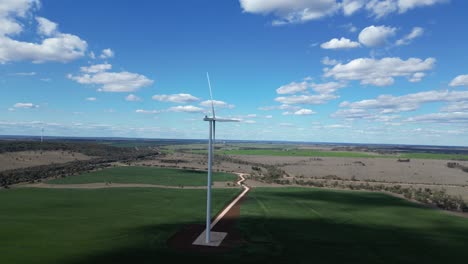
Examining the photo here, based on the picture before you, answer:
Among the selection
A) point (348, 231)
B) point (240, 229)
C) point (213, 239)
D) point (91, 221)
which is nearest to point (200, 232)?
point (213, 239)

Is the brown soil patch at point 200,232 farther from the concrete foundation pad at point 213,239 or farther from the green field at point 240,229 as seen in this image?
the green field at point 240,229

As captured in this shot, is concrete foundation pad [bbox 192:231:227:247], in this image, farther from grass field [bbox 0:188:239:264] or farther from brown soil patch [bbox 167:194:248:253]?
grass field [bbox 0:188:239:264]

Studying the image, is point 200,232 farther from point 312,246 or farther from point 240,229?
point 312,246

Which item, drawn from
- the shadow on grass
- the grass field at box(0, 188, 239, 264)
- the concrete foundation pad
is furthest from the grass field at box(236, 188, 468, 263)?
the grass field at box(0, 188, 239, 264)

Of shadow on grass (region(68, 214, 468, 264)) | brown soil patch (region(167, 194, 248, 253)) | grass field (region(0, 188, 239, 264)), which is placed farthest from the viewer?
brown soil patch (region(167, 194, 248, 253))

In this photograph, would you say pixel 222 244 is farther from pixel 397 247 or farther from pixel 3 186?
pixel 3 186

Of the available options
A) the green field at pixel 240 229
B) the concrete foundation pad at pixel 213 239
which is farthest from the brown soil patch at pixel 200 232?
the green field at pixel 240 229
